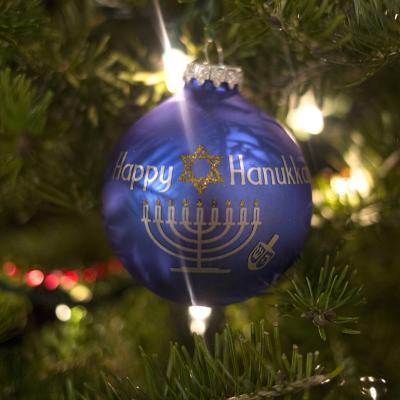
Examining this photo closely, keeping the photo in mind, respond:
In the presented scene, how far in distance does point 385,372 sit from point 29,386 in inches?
23.5

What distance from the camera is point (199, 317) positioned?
42.1 inches

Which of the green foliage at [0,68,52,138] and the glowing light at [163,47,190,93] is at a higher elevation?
the glowing light at [163,47,190,93]

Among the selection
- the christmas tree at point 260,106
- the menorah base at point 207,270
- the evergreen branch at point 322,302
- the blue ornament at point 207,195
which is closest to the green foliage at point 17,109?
the christmas tree at point 260,106

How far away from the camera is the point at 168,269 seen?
0.80 m

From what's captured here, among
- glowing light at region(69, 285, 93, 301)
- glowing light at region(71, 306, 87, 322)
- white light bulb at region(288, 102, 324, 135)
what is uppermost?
white light bulb at region(288, 102, 324, 135)

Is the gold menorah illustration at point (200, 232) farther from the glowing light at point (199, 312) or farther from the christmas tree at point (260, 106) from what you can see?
the glowing light at point (199, 312)

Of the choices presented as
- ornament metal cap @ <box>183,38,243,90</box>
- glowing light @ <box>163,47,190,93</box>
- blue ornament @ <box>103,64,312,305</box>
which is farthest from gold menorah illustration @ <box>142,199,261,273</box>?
glowing light @ <box>163,47,190,93</box>

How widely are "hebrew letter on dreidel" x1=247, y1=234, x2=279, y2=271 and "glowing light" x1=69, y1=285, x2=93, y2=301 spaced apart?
1.82ft

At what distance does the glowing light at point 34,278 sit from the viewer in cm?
124

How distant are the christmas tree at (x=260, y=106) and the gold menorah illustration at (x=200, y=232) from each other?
9 cm

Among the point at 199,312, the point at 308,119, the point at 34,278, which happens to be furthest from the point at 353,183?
the point at 34,278

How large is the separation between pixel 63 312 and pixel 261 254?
563 mm

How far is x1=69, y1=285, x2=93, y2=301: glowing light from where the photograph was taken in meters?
1.26

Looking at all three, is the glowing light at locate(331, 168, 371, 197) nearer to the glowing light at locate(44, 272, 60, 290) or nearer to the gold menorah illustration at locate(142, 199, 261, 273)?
the gold menorah illustration at locate(142, 199, 261, 273)
